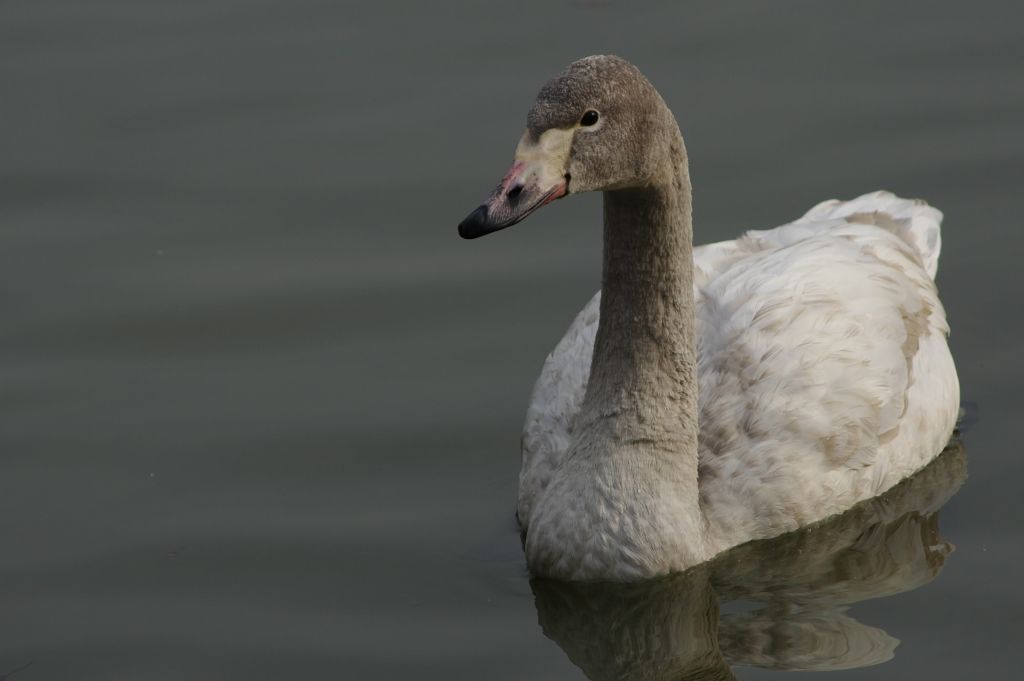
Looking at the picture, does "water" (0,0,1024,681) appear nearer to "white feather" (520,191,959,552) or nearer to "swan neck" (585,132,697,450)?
"white feather" (520,191,959,552)

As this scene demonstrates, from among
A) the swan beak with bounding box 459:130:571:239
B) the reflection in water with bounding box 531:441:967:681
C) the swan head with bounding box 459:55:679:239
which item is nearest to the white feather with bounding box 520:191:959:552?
the reflection in water with bounding box 531:441:967:681

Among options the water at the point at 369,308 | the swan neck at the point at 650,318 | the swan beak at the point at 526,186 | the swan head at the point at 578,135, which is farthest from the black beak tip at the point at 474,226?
the water at the point at 369,308

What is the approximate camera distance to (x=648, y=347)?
24.9 ft

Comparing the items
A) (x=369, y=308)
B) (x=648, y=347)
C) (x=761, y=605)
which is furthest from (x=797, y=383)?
(x=369, y=308)

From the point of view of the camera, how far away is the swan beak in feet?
21.4

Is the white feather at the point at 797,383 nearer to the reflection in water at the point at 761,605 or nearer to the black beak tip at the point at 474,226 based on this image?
the reflection in water at the point at 761,605

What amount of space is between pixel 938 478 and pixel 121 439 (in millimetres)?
3862

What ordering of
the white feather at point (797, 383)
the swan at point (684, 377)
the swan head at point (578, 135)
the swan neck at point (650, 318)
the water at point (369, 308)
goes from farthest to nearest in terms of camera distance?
the white feather at point (797, 383)
the water at point (369, 308)
the swan neck at point (650, 318)
the swan at point (684, 377)
the swan head at point (578, 135)

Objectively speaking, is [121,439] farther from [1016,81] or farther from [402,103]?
[1016,81]

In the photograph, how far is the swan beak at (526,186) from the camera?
256 inches

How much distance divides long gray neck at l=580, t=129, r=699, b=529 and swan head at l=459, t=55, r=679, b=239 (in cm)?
46

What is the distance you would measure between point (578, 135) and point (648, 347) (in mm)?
1187

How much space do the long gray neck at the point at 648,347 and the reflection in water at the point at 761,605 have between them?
0.38m

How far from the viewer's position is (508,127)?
35.2ft
